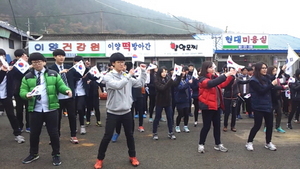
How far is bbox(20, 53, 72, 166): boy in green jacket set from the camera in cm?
432

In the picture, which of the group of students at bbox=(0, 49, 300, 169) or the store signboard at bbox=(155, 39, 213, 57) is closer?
the group of students at bbox=(0, 49, 300, 169)

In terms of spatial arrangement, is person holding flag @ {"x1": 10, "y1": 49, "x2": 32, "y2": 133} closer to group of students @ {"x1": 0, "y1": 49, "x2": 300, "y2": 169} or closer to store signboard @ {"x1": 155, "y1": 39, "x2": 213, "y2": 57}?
group of students @ {"x1": 0, "y1": 49, "x2": 300, "y2": 169}

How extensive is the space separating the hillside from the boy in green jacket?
2796 cm

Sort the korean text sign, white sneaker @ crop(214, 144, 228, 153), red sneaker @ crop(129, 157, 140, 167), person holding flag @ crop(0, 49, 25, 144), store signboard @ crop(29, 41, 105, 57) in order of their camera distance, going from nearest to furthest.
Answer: red sneaker @ crop(129, 157, 140, 167)
white sneaker @ crop(214, 144, 228, 153)
person holding flag @ crop(0, 49, 25, 144)
store signboard @ crop(29, 41, 105, 57)
the korean text sign

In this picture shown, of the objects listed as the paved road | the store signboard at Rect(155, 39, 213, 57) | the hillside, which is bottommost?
the paved road

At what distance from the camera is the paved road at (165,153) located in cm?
450

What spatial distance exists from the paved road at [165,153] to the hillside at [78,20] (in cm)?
2659

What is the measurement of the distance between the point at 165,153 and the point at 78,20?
44.0 metres

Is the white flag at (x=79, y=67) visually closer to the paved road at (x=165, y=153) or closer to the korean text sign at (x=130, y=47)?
the paved road at (x=165, y=153)

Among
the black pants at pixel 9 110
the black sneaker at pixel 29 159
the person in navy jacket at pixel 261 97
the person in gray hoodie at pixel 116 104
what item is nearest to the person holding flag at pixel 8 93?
the black pants at pixel 9 110

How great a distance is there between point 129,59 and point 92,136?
11374 mm

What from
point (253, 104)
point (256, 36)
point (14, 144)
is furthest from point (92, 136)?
point (256, 36)

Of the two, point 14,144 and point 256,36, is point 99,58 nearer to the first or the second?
point 256,36

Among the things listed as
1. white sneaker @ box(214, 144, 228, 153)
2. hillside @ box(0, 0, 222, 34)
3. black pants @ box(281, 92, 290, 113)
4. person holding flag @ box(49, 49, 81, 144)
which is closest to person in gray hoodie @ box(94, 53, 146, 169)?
person holding flag @ box(49, 49, 81, 144)
